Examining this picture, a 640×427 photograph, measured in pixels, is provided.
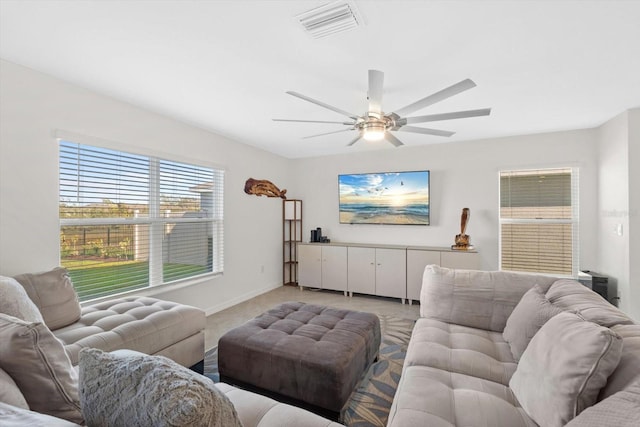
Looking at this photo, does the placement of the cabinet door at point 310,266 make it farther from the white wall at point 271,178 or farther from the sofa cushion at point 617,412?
the sofa cushion at point 617,412

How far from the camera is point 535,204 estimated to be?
405cm

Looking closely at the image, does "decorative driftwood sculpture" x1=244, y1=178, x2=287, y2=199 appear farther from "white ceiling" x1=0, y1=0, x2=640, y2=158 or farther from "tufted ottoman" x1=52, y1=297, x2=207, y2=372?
"tufted ottoman" x1=52, y1=297, x2=207, y2=372

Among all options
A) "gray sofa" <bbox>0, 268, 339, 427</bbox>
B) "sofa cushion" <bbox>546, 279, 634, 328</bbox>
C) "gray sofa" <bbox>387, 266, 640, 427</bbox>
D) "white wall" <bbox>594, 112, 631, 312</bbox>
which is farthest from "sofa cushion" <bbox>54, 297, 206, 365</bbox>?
"white wall" <bbox>594, 112, 631, 312</bbox>

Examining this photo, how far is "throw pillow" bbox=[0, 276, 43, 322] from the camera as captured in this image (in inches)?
61.9

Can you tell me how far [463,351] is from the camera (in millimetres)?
1724

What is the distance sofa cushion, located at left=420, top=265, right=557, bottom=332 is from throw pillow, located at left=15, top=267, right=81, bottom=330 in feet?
8.57

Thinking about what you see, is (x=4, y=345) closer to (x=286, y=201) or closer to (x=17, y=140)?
(x=17, y=140)

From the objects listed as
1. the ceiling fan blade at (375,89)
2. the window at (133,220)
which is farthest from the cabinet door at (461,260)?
the window at (133,220)

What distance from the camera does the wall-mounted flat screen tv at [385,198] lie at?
454cm

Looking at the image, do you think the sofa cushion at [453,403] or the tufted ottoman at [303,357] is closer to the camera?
the sofa cushion at [453,403]

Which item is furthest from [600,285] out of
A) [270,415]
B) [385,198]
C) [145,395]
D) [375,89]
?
[145,395]

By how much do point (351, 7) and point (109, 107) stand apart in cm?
250

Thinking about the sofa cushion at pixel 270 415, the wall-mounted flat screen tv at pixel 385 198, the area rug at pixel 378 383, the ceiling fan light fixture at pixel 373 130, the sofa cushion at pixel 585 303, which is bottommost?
the area rug at pixel 378 383

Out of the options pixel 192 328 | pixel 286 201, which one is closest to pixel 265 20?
pixel 192 328
